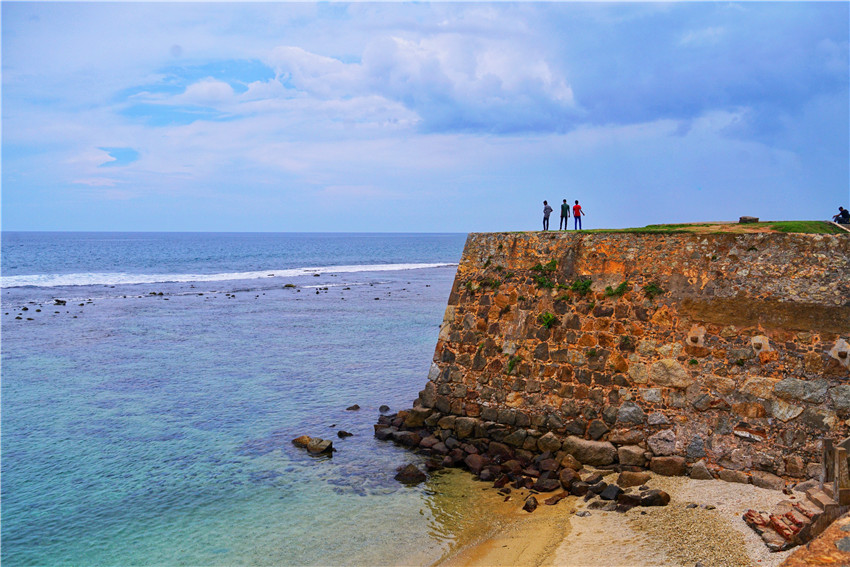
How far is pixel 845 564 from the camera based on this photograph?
19.0 feet

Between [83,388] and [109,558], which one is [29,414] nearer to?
[83,388]

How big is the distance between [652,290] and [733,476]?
14.3ft

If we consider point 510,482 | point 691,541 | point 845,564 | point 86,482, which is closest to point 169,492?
point 86,482

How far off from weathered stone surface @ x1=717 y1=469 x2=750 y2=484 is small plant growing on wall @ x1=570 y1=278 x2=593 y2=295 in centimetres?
508

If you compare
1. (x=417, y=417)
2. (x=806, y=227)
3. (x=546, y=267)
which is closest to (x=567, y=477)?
(x=417, y=417)

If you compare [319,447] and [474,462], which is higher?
[474,462]

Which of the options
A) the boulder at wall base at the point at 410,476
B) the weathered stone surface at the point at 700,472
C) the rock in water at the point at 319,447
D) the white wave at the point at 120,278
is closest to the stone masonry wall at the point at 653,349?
the weathered stone surface at the point at 700,472

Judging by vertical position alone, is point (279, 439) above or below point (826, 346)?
below

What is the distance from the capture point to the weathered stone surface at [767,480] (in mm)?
12555

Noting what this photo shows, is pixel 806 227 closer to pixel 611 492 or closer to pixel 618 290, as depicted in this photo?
pixel 618 290

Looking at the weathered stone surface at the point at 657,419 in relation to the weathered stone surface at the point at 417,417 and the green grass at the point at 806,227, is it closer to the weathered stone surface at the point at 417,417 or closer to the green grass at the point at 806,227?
the green grass at the point at 806,227

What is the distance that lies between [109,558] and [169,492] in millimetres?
2783

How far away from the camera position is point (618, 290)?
1538cm

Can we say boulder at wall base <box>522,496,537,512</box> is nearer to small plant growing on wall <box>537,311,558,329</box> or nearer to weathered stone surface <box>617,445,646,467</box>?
weathered stone surface <box>617,445,646,467</box>
